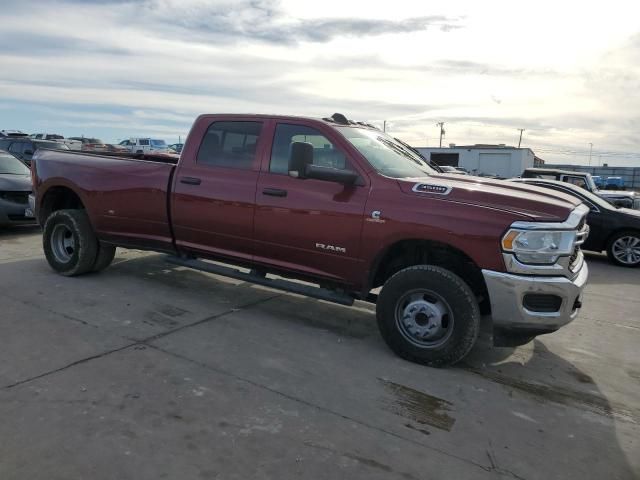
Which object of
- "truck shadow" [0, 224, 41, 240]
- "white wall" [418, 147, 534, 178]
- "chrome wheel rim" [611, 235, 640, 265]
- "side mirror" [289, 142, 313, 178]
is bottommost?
"truck shadow" [0, 224, 41, 240]

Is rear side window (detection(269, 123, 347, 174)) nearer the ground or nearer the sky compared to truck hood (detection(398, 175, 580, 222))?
nearer the sky

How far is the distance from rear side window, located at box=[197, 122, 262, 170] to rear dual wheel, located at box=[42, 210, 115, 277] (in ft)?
6.12

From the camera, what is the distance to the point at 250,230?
503 centimetres

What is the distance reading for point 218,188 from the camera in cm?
521

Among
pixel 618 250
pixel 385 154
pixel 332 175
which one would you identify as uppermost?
pixel 385 154

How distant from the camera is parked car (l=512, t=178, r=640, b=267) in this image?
9506 mm

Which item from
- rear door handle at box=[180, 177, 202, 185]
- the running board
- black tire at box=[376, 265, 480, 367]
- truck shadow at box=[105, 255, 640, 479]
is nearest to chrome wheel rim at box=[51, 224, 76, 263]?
truck shadow at box=[105, 255, 640, 479]

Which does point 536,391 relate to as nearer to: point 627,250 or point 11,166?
point 627,250

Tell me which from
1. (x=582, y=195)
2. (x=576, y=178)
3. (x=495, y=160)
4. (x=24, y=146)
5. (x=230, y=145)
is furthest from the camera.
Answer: (x=495, y=160)

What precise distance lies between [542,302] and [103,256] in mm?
5048

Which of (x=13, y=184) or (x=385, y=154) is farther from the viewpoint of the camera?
(x=13, y=184)

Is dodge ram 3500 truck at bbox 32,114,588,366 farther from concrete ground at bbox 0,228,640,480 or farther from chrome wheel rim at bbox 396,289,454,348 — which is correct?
concrete ground at bbox 0,228,640,480

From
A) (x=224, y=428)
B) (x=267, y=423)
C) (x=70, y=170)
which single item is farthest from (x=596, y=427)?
(x=70, y=170)

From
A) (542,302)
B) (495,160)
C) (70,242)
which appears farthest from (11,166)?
(495,160)
